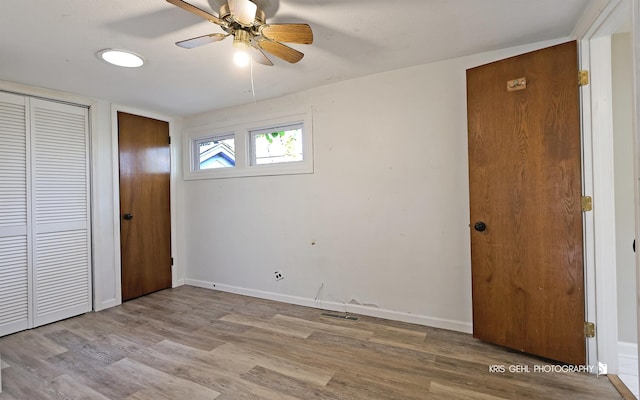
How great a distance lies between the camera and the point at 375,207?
107 inches

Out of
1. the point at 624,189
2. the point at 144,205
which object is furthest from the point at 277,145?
the point at 624,189

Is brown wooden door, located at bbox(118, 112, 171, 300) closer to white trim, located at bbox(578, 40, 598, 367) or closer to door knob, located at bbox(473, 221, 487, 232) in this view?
door knob, located at bbox(473, 221, 487, 232)

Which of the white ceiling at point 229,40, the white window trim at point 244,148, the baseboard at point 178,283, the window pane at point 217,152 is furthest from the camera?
the baseboard at point 178,283

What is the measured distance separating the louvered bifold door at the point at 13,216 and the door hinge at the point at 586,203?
4.50 m

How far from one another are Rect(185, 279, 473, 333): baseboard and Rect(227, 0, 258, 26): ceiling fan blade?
2.49 m

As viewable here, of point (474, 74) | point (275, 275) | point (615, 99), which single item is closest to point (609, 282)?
point (615, 99)

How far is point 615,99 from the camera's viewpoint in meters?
2.01

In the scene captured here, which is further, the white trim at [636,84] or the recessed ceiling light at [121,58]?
the recessed ceiling light at [121,58]

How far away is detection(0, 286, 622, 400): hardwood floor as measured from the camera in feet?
5.63

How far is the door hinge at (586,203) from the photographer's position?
1804 mm

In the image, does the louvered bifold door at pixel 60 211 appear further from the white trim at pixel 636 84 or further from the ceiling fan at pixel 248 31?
the white trim at pixel 636 84

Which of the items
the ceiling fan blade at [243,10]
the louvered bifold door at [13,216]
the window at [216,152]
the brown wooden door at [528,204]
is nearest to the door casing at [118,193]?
the window at [216,152]

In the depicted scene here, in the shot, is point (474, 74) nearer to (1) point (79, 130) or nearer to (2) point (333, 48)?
(2) point (333, 48)

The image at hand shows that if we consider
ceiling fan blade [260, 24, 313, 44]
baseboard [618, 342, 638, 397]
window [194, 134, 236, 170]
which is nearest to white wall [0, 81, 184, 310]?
window [194, 134, 236, 170]
